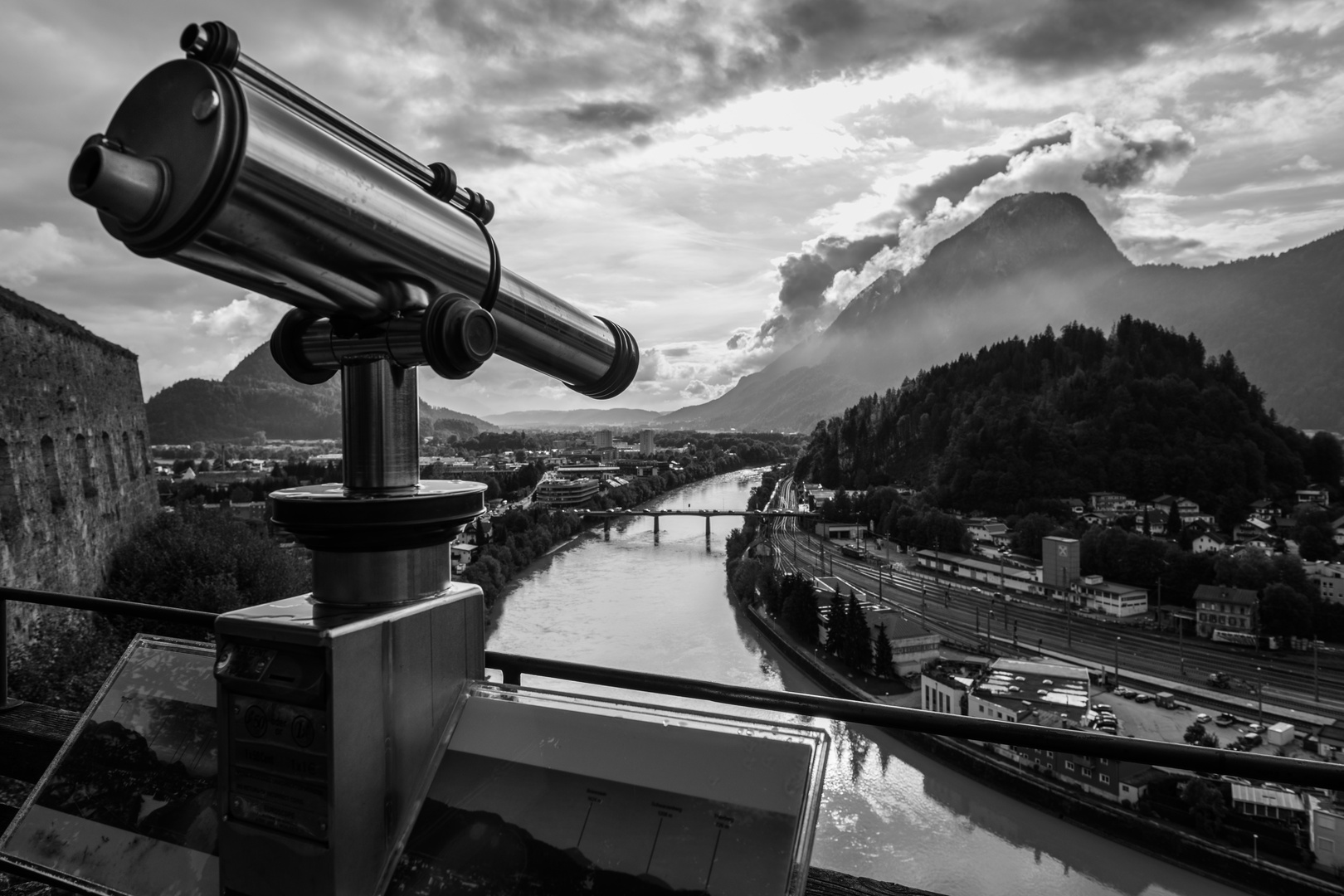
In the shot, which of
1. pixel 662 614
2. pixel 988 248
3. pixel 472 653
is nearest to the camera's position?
pixel 472 653

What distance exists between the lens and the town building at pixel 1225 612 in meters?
20.1

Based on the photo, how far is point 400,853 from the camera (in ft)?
2.80

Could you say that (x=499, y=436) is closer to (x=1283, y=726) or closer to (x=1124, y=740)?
(x=1283, y=726)

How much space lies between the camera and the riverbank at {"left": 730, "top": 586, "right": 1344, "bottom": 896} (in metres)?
3.92

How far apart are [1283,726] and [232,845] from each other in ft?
62.0

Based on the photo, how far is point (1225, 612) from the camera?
67.0 feet

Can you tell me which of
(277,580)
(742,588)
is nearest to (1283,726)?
(742,588)

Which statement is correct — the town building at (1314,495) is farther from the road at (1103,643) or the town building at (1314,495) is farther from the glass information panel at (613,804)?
the glass information panel at (613,804)

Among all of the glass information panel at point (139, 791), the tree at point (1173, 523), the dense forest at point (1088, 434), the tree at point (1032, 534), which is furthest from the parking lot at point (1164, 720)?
the dense forest at point (1088, 434)

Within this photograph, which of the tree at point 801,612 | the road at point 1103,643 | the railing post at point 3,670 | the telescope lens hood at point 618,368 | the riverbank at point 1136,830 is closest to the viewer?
the telescope lens hood at point 618,368

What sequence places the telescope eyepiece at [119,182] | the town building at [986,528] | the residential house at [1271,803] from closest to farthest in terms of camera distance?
the telescope eyepiece at [119,182] → the residential house at [1271,803] → the town building at [986,528]

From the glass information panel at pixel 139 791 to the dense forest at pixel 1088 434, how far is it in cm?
3491

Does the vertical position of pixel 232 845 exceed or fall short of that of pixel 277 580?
it exceeds it

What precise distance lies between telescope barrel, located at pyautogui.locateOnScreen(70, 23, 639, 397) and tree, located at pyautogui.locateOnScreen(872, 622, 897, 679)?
1500 cm
